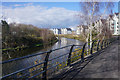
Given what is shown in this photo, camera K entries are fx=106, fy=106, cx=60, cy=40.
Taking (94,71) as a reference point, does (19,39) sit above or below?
above

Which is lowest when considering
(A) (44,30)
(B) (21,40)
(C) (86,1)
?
(B) (21,40)

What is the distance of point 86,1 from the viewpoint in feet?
46.0

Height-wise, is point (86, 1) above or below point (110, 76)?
above

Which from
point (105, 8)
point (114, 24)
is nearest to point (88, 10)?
point (105, 8)

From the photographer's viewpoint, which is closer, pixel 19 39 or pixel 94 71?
pixel 94 71

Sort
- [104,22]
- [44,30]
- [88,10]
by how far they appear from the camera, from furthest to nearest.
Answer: [44,30]
[104,22]
[88,10]

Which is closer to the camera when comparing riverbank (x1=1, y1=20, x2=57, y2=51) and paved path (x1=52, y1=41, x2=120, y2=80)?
paved path (x1=52, y1=41, x2=120, y2=80)

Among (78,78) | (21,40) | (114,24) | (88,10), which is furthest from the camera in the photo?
(114,24)

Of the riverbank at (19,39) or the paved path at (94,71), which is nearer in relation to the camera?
the paved path at (94,71)

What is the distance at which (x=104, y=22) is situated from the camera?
64.7 ft

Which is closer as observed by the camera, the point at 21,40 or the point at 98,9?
the point at 98,9

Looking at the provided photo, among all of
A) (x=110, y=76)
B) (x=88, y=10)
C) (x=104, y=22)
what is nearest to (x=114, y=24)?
(x=104, y=22)

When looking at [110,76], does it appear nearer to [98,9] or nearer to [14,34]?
[98,9]

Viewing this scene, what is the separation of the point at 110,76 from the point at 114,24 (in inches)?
2480
